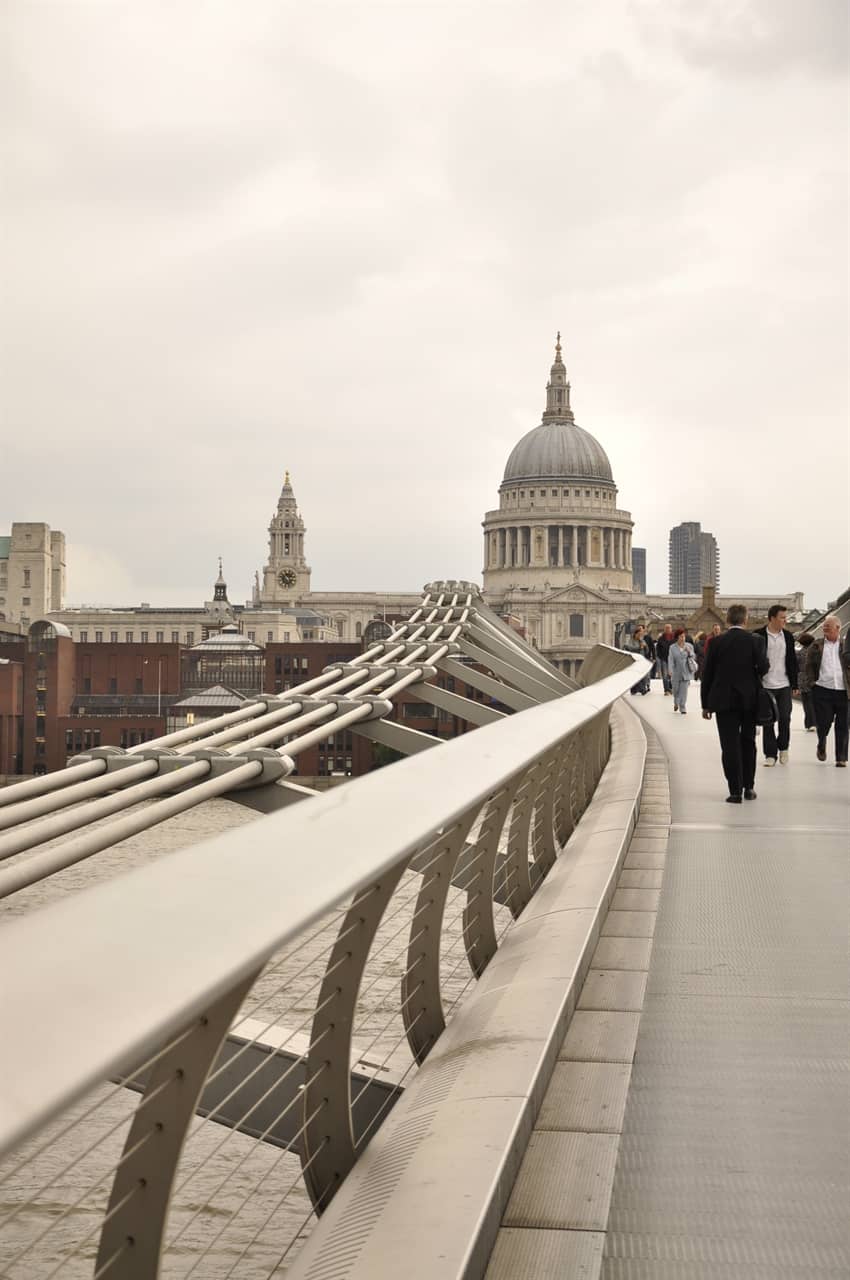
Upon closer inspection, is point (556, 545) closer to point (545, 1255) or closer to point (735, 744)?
point (735, 744)

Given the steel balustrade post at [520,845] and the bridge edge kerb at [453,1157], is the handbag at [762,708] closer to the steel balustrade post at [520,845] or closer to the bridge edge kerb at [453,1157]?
the steel balustrade post at [520,845]

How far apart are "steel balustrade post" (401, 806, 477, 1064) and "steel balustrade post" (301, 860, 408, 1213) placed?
2.53 ft

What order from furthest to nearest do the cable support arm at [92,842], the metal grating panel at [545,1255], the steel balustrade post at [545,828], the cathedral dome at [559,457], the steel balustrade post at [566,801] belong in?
the cathedral dome at [559,457] → the steel balustrade post at [566,801] → the steel balustrade post at [545,828] → the cable support arm at [92,842] → the metal grating panel at [545,1255]

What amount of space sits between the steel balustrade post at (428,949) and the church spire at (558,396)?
17584 centimetres

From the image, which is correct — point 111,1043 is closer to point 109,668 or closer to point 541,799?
point 541,799

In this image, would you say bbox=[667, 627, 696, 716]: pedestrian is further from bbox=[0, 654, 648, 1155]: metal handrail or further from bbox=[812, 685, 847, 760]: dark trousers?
bbox=[0, 654, 648, 1155]: metal handrail

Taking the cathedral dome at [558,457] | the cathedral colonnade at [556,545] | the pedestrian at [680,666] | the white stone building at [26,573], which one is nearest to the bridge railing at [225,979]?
the pedestrian at [680,666]

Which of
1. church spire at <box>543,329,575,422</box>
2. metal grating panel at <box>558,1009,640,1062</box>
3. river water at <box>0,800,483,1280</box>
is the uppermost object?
church spire at <box>543,329,575,422</box>

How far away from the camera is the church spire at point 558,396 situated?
180 m

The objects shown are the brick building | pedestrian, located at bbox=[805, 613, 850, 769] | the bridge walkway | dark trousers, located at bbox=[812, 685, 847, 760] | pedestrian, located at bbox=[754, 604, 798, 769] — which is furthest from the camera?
the brick building

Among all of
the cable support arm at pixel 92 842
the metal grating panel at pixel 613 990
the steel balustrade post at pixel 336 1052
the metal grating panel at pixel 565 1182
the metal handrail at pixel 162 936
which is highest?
the metal handrail at pixel 162 936

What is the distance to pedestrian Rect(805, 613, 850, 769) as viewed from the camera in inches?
551

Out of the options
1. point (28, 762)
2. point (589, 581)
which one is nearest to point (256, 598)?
point (589, 581)

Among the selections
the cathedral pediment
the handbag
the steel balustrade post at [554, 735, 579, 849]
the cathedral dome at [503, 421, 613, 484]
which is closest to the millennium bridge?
the steel balustrade post at [554, 735, 579, 849]
